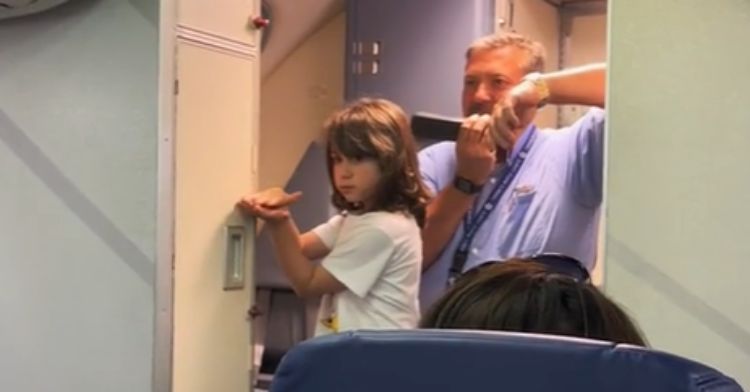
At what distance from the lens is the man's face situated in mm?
3197

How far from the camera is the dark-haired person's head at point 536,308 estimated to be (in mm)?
1008

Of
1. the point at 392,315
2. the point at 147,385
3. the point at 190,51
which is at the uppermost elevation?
the point at 190,51

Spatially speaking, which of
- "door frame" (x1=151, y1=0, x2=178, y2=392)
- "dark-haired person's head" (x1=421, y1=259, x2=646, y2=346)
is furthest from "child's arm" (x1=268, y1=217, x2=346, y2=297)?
"dark-haired person's head" (x1=421, y1=259, x2=646, y2=346)

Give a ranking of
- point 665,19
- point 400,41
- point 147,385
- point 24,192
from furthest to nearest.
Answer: point 400,41
point 24,192
point 147,385
point 665,19

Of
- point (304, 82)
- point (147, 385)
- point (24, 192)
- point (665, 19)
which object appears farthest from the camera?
point (304, 82)

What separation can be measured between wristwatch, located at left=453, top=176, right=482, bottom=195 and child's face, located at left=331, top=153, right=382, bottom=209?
1.49 feet

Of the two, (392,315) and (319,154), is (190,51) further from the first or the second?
(319,154)

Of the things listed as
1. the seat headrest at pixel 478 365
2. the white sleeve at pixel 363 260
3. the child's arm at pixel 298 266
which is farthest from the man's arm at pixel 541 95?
the seat headrest at pixel 478 365

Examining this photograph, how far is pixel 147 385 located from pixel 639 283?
4.09 feet

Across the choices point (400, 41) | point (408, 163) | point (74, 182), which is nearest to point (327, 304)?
point (408, 163)

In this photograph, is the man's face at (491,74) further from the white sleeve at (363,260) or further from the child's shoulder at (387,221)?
the white sleeve at (363,260)

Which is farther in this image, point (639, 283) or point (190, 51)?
point (190, 51)

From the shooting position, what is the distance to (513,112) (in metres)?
2.98

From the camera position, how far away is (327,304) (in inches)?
107
